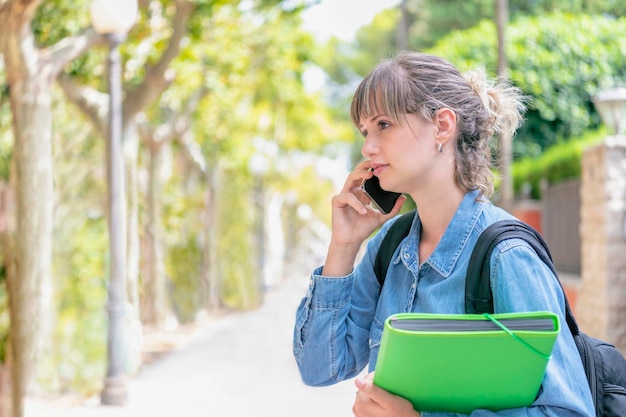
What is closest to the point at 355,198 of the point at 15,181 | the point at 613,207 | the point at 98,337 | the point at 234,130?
the point at 613,207

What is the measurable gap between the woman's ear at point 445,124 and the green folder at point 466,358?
1.65 feet

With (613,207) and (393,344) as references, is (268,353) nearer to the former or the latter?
(613,207)

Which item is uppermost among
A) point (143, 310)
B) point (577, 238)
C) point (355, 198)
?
point (355, 198)

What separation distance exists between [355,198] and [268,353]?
37.7ft

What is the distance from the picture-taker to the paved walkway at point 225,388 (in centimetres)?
912

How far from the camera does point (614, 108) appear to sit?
9.89 meters

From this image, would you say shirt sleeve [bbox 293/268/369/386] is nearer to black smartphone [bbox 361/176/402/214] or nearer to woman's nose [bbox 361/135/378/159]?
black smartphone [bbox 361/176/402/214]

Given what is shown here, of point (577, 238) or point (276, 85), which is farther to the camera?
point (276, 85)

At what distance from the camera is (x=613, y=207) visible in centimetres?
966

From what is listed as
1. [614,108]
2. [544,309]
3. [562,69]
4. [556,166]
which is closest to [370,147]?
[544,309]

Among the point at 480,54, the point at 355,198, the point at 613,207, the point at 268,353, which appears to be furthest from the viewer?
the point at 480,54

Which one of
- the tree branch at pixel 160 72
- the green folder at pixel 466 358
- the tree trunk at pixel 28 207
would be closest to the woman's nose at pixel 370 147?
the green folder at pixel 466 358

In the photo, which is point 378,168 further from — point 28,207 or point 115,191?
point 28,207

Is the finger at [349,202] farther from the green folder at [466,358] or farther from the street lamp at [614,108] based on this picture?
the street lamp at [614,108]
